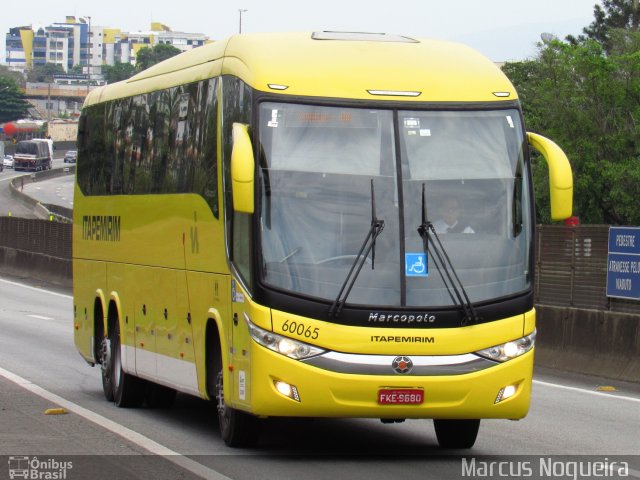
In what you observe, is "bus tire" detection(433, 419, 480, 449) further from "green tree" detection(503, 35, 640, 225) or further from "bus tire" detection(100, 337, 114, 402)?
"green tree" detection(503, 35, 640, 225)

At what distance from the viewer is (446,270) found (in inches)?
428

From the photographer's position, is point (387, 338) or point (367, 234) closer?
point (387, 338)

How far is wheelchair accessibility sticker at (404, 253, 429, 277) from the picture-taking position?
10.8 m

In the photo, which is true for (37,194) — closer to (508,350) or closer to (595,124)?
(595,124)

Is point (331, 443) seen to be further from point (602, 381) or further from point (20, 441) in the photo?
point (602, 381)

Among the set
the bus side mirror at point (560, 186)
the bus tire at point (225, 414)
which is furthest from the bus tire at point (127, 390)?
the bus side mirror at point (560, 186)

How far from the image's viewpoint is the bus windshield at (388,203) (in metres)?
10.8

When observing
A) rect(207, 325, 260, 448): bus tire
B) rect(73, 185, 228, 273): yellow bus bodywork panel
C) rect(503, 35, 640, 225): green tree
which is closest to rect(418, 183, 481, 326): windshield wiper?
rect(73, 185, 228, 273): yellow bus bodywork panel

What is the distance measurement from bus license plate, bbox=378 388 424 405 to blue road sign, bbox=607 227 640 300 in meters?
9.17

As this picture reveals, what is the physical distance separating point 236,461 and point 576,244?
11.1 metres

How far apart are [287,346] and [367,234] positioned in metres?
1.02

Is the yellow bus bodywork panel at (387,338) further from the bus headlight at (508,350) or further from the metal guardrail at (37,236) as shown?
the metal guardrail at (37,236)

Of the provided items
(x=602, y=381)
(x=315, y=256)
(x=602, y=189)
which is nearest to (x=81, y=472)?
(x=315, y=256)

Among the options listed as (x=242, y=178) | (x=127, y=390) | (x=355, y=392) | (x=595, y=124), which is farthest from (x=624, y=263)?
(x=595, y=124)
